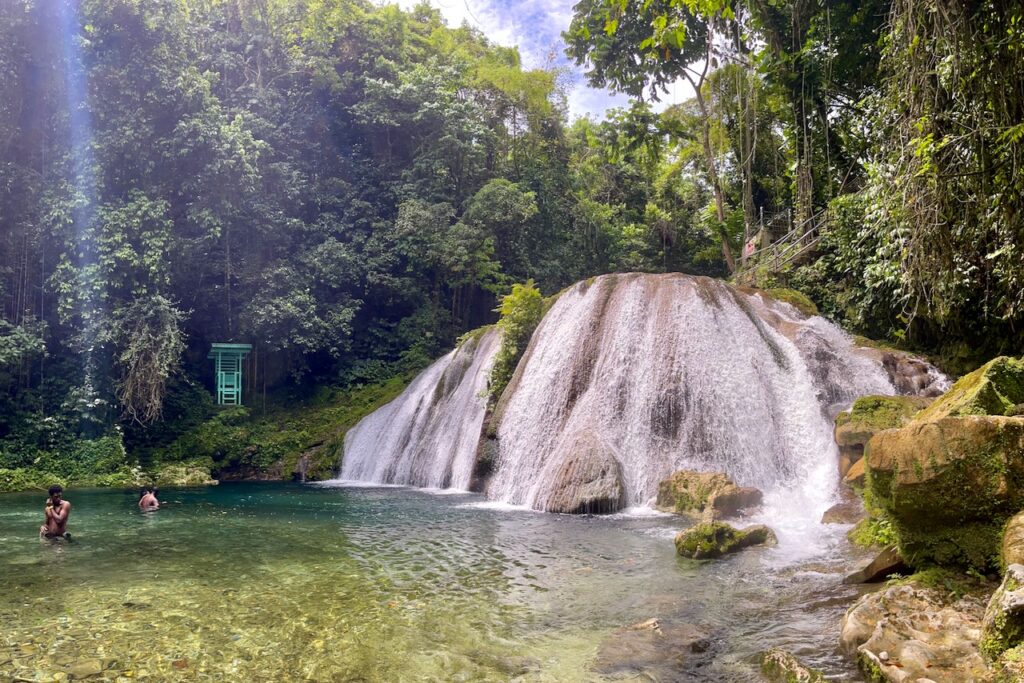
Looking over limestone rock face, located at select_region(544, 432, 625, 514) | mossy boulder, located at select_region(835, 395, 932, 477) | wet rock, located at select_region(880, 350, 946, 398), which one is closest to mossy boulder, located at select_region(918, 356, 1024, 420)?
mossy boulder, located at select_region(835, 395, 932, 477)

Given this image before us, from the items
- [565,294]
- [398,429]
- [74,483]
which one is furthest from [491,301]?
[74,483]

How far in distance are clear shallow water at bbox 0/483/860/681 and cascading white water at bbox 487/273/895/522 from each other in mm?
2487

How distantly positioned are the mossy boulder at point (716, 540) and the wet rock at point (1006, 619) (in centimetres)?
402

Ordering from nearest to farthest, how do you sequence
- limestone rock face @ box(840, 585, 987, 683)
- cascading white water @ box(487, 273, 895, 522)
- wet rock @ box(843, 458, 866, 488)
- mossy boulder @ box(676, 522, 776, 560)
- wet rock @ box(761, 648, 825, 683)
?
limestone rock face @ box(840, 585, 987, 683)
wet rock @ box(761, 648, 825, 683)
mossy boulder @ box(676, 522, 776, 560)
wet rock @ box(843, 458, 866, 488)
cascading white water @ box(487, 273, 895, 522)

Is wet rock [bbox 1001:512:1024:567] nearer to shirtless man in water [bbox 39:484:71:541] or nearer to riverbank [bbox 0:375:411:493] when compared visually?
shirtless man in water [bbox 39:484:71:541]

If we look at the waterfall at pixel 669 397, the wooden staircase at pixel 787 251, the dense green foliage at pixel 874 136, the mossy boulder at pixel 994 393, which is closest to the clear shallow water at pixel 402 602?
the mossy boulder at pixel 994 393

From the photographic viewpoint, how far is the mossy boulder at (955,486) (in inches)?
171

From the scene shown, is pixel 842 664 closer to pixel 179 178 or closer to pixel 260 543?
pixel 260 543

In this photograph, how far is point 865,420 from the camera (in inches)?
387

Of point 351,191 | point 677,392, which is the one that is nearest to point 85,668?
point 677,392

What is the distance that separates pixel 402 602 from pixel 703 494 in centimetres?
601

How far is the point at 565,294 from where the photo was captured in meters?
16.5

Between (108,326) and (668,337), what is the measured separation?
15683 millimetres

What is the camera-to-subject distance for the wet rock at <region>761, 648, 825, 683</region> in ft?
12.6
